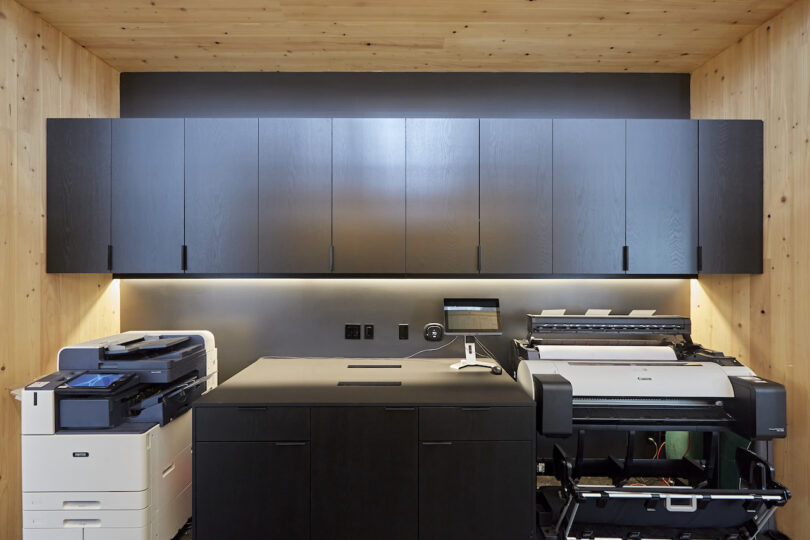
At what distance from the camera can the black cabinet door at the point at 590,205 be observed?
2.32 m

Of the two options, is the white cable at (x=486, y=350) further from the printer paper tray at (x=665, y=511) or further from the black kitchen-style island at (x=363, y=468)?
the printer paper tray at (x=665, y=511)

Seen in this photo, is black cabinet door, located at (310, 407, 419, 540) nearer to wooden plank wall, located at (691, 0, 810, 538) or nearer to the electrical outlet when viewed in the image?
the electrical outlet

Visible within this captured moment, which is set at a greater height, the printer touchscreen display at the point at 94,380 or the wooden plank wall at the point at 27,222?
the wooden plank wall at the point at 27,222

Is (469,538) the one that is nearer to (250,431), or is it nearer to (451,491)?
(451,491)

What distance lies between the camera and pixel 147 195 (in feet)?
7.56

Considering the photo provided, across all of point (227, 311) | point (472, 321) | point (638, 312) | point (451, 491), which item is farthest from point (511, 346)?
point (227, 311)

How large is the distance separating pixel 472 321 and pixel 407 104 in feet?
4.77

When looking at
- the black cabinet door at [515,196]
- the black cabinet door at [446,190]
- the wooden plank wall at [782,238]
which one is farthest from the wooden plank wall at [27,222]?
the wooden plank wall at [782,238]

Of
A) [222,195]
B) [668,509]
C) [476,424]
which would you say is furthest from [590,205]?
[222,195]

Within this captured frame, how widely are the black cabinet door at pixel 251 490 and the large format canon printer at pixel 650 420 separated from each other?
114 centimetres

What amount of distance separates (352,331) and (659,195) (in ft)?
6.51

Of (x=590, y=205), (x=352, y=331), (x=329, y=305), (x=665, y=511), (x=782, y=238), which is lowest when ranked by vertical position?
(x=665, y=511)

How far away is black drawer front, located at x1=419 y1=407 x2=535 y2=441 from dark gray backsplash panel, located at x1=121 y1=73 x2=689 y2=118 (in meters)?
1.84

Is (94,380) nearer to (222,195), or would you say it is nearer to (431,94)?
(222,195)
